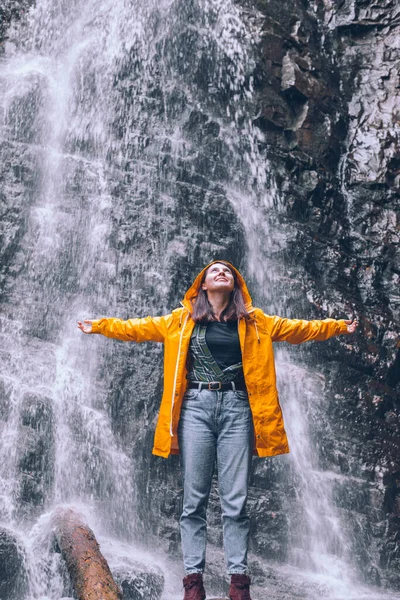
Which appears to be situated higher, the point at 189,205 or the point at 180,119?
the point at 180,119

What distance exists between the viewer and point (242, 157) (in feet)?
38.4

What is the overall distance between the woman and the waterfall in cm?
354

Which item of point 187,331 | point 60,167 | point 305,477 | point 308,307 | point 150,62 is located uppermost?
point 150,62

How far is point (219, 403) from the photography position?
4629 mm

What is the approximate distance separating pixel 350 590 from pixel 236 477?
5183 mm

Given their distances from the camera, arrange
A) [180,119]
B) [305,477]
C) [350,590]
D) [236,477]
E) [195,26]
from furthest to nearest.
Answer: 1. [195,26]
2. [180,119]
3. [305,477]
4. [350,590]
5. [236,477]

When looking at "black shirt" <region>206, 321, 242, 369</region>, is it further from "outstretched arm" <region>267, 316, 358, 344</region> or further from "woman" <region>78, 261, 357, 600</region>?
"outstretched arm" <region>267, 316, 358, 344</region>

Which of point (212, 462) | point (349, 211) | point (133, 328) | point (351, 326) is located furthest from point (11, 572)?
point (349, 211)

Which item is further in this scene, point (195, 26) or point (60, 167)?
point (195, 26)

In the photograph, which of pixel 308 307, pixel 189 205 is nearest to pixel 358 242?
pixel 308 307

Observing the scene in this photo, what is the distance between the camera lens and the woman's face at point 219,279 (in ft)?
16.0

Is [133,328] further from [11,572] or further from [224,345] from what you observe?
[11,572]

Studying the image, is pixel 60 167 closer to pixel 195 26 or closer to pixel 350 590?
pixel 195 26

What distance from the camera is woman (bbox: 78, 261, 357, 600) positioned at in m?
4.52
